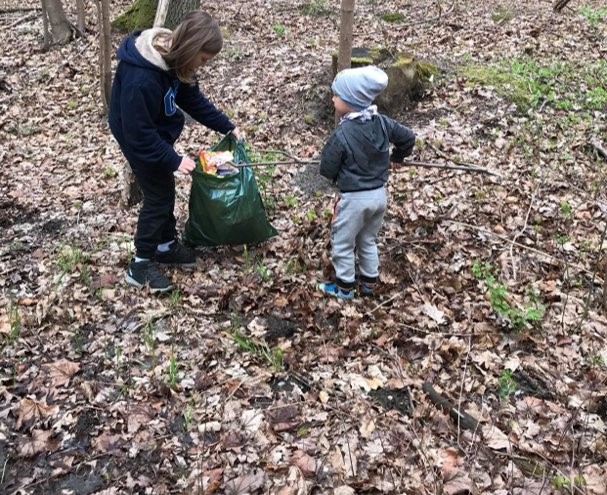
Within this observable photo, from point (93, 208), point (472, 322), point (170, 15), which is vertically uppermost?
point (170, 15)

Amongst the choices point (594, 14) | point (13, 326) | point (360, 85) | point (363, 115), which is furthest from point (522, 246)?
point (594, 14)

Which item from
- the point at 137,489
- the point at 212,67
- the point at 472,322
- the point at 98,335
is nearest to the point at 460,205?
the point at 472,322

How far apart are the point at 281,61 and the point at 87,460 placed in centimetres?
685

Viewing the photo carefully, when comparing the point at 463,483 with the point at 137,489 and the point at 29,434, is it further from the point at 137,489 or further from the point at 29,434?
the point at 29,434

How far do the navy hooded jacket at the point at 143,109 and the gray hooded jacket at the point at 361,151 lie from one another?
1125mm

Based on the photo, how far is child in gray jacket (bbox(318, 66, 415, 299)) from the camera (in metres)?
3.57

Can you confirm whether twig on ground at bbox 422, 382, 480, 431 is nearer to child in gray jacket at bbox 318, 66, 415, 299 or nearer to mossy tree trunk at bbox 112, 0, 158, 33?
child in gray jacket at bbox 318, 66, 415, 299

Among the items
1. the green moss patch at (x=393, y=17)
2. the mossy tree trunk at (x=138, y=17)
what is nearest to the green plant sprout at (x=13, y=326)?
the mossy tree trunk at (x=138, y=17)

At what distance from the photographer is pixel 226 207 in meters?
4.39

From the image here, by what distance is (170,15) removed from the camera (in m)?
8.02

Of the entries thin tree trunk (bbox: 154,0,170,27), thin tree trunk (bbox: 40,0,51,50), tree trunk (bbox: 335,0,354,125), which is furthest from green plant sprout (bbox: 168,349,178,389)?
thin tree trunk (bbox: 40,0,51,50)

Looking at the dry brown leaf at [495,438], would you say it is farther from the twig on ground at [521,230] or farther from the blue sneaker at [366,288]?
the twig on ground at [521,230]

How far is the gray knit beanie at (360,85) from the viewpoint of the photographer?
3496 mm

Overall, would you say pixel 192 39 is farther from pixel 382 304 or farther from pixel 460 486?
pixel 460 486
